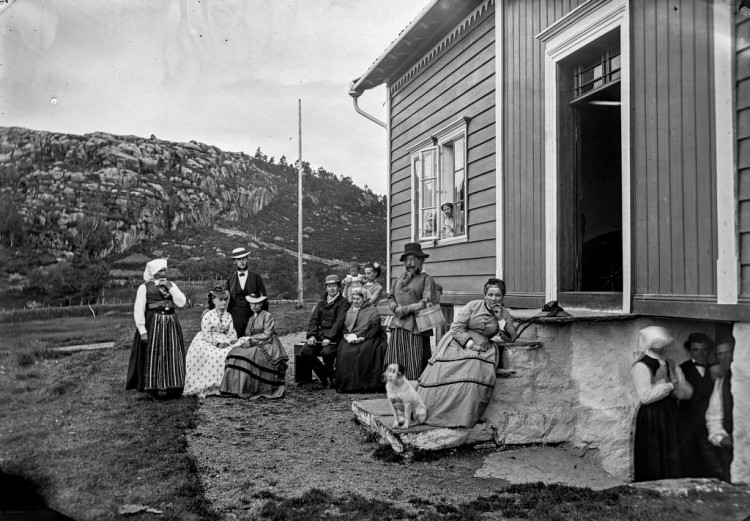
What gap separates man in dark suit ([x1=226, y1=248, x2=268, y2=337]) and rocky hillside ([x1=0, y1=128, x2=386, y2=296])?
19cm

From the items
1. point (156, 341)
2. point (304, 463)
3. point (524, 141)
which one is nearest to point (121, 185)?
point (156, 341)

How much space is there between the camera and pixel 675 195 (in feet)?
10.4

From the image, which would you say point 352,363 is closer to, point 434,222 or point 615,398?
point 434,222

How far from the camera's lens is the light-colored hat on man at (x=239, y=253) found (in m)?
6.02

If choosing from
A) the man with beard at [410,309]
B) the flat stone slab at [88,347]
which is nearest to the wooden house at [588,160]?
the man with beard at [410,309]

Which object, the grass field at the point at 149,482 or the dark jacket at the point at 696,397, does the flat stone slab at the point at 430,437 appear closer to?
the grass field at the point at 149,482

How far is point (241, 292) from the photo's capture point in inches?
260

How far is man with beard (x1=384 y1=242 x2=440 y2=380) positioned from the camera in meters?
5.74

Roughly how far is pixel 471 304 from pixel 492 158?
2.06 metres

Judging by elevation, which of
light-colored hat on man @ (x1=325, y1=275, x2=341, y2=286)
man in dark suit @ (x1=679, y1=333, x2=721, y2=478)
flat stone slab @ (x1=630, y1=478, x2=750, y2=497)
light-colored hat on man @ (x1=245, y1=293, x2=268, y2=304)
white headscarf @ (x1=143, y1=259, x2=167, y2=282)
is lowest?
flat stone slab @ (x1=630, y1=478, x2=750, y2=497)

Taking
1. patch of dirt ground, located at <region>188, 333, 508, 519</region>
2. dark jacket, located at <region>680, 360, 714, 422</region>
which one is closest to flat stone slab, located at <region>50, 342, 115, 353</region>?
patch of dirt ground, located at <region>188, 333, 508, 519</region>

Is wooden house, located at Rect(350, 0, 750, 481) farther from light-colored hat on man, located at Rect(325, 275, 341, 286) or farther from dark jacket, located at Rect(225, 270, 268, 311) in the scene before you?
dark jacket, located at Rect(225, 270, 268, 311)

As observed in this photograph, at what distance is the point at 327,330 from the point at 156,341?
1943 mm

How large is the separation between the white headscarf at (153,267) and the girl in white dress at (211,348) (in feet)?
2.53
